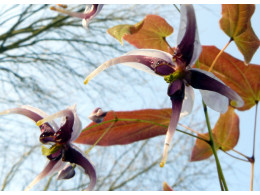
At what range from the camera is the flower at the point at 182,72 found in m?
0.23

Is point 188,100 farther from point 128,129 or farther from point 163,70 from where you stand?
point 128,129

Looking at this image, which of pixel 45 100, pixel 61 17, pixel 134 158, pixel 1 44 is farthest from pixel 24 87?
pixel 134 158

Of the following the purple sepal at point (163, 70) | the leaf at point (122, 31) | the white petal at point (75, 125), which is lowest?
the white petal at point (75, 125)

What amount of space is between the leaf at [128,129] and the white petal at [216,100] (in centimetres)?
13

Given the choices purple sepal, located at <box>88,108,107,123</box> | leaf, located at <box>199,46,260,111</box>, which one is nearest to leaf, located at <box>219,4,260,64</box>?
leaf, located at <box>199,46,260,111</box>

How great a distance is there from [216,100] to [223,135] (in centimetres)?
22

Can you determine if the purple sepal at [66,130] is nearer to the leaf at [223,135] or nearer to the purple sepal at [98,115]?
the purple sepal at [98,115]

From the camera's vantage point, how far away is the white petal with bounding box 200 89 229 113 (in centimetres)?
24

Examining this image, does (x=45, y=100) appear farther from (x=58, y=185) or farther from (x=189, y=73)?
(x=189, y=73)

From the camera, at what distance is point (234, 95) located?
233mm

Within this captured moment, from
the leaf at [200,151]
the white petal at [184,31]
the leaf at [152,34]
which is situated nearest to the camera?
the white petal at [184,31]

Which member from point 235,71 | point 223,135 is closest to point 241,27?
point 235,71

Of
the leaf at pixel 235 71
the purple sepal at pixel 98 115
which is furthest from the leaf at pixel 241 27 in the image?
the purple sepal at pixel 98 115

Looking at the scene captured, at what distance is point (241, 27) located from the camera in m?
0.31
